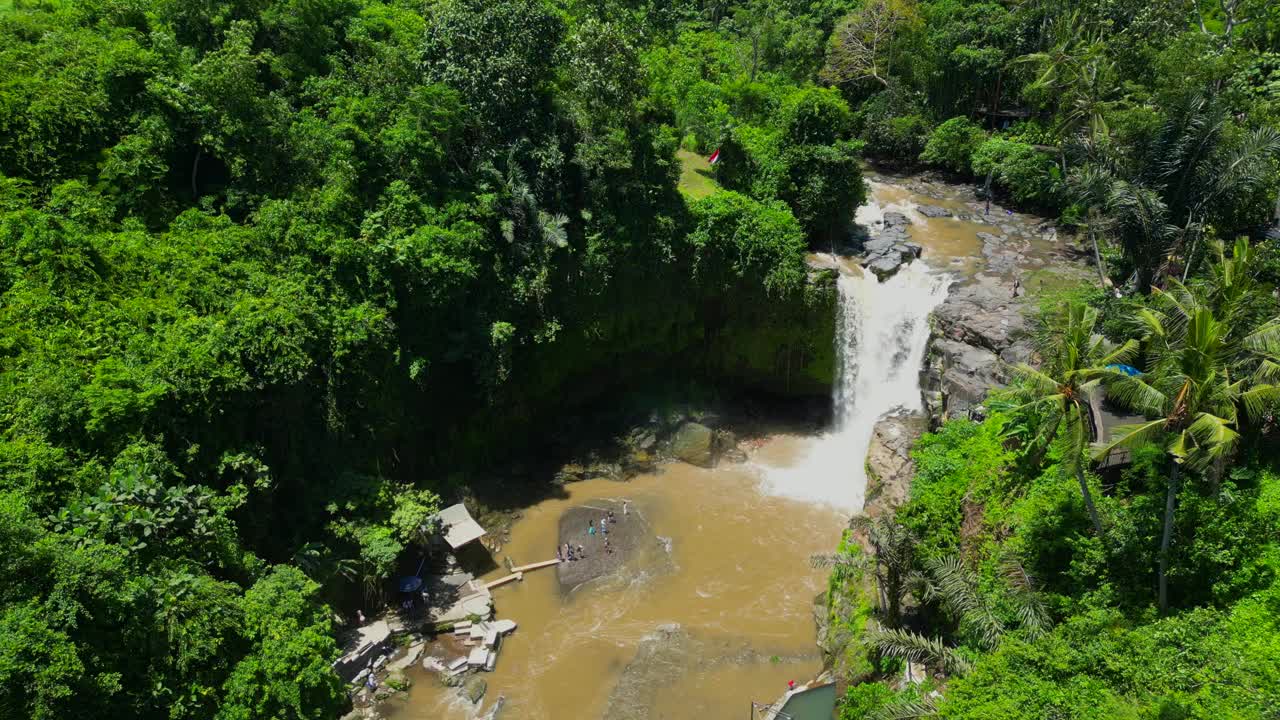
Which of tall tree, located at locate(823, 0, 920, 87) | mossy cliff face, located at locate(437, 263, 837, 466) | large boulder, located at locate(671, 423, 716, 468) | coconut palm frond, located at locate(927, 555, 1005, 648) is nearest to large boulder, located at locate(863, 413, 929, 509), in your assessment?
mossy cliff face, located at locate(437, 263, 837, 466)

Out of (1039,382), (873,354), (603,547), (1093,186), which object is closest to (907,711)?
(1039,382)

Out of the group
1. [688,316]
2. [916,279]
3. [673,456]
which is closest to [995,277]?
[916,279]

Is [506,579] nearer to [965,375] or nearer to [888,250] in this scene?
[965,375]

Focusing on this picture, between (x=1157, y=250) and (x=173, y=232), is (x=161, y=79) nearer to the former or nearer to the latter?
(x=173, y=232)

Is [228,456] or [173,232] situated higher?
[173,232]

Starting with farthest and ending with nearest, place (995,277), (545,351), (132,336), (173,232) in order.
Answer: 1. (995,277)
2. (545,351)
3. (173,232)
4. (132,336)

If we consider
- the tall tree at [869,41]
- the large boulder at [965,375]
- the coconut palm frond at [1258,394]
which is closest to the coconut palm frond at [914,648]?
the coconut palm frond at [1258,394]

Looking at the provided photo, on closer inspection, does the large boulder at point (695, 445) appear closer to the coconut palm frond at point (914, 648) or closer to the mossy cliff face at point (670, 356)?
the mossy cliff face at point (670, 356)
